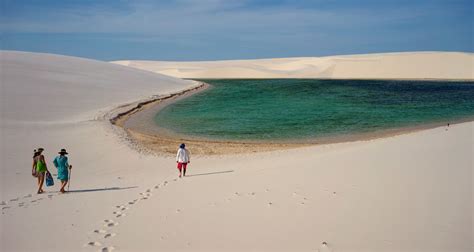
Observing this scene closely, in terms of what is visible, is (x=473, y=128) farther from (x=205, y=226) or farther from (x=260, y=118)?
(x=260, y=118)

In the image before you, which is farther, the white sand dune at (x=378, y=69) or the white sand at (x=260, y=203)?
the white sand dune at (x=378, y=69)

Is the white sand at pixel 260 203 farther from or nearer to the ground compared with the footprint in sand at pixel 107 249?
farther from the ground

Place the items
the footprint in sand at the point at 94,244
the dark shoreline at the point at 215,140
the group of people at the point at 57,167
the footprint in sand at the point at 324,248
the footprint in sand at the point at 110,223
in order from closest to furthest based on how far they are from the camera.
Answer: the footprint in sand at the point at 324,248
the footprint in sand at the point at 94,244
the footprint in sand at the point at 110,223
the group of people at the point at 57,167
the dark shoreline at the point at 215,140

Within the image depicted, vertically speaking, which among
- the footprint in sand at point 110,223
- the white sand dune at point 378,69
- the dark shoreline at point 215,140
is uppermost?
the white sand dune at point 378,69

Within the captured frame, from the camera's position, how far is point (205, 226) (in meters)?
5.16

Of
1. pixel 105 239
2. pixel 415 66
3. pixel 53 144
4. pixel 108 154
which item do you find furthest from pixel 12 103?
pixel 415 66

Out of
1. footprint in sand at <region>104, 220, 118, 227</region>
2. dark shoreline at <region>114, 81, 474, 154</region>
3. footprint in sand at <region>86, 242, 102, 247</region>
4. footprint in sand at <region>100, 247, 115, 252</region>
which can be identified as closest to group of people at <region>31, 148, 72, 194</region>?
footprint in sand at <region>104, 220, 118, 227</region>

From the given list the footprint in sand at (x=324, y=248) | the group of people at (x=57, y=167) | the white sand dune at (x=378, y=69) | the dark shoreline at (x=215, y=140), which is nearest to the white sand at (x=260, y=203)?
the footprint in sand at (x=324, y=248)

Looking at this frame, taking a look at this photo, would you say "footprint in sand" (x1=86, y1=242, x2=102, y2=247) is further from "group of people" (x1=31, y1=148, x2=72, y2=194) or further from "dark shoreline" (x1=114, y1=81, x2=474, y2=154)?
"dark shoreline" (x1=114, y1=81, x2=474, y2=154)

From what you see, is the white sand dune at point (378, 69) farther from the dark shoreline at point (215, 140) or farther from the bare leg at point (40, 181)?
the bare leg at point (40, 181)

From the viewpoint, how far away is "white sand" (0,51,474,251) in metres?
4.60

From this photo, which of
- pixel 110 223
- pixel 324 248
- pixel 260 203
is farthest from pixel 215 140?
pixel 324 248

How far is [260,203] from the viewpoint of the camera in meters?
5.96

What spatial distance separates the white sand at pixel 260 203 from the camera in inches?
181
